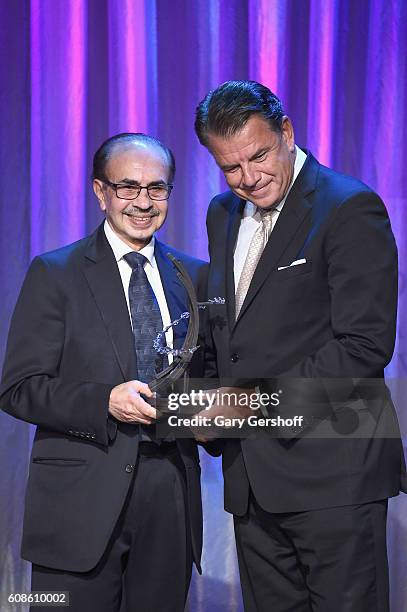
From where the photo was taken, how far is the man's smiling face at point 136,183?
2146 mm

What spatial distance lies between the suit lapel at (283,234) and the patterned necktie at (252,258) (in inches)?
2.1

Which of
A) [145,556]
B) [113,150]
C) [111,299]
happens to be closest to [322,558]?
[145,556]

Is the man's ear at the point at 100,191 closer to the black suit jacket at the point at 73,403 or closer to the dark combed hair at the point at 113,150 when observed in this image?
the dark combed hair at the point at 113,150

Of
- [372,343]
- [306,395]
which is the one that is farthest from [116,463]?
[372,343]

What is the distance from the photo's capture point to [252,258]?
2.03 m

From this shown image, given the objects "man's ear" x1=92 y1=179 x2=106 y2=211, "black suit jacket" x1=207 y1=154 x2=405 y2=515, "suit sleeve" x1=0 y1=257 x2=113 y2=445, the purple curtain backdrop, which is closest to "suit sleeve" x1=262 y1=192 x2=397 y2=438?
"black suit jacket" x1=207 y1=154 x2=405 y2=515

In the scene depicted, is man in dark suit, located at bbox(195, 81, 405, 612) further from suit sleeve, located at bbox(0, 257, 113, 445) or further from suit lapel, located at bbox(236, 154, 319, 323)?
suit sleeve, located at bbox(0, 257, 113, 445)

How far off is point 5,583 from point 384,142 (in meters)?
1.94

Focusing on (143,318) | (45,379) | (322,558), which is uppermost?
(143,318)

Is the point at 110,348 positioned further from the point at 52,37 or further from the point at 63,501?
the point at 52,37

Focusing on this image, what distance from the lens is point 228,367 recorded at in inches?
80.4

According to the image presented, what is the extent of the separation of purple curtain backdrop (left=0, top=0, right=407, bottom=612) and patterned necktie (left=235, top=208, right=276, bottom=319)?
937 mm

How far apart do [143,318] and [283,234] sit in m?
0.39

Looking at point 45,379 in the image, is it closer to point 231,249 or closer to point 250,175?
point 231,249
